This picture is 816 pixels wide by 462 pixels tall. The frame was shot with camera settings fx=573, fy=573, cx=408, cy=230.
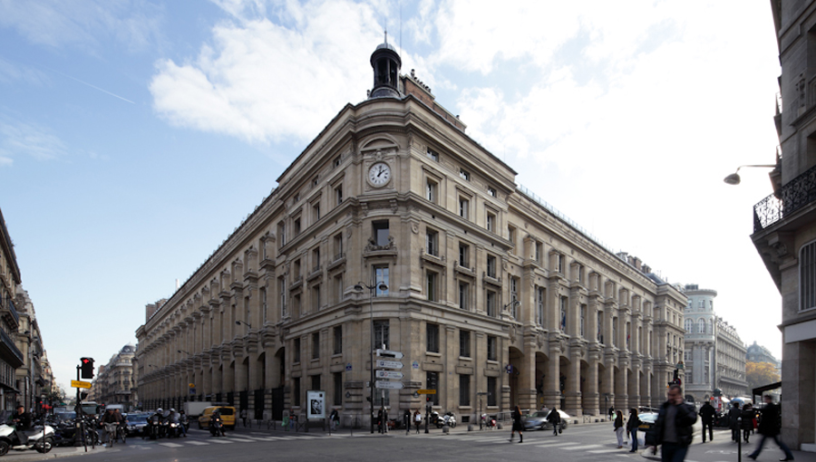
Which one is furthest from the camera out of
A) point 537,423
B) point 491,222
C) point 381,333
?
point 491,222

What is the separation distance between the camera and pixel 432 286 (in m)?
39.2

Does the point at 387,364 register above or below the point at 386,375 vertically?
above

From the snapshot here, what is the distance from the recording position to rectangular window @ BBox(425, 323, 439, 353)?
1486 inches

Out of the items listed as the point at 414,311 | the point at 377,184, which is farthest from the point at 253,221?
the point at 414,311

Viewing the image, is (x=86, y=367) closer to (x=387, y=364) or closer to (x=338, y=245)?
(x=387, y=364)

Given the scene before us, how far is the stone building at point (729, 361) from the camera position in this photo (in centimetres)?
12589

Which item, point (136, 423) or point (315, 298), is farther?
point (315, 298)

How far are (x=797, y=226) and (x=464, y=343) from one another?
84.1ft

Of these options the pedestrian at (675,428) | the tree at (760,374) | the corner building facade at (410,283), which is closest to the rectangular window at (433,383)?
the corner building facade at (410,283)

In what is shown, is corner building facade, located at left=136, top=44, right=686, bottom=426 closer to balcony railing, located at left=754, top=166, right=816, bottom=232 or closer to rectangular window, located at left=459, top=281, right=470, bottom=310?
rectangular window, located at left=459, top=281, right=470, bottom=310

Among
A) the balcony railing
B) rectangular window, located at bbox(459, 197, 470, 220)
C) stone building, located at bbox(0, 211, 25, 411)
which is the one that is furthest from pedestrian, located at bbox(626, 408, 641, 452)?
stone building, located at bbox(0, 211, 25, 411)

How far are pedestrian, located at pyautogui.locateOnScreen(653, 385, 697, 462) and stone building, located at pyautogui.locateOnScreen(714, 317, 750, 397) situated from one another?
12222 cm

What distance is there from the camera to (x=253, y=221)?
2375 inches

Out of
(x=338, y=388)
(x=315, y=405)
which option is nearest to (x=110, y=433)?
(x=315, y=405)
